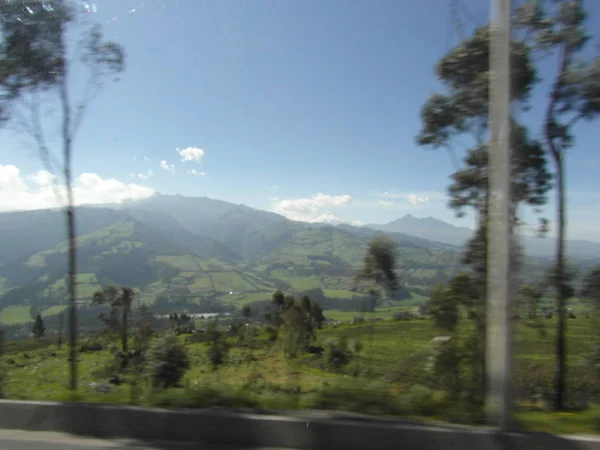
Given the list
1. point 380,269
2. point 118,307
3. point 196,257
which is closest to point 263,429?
point 380,269

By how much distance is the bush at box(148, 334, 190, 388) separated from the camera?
6.60 meters

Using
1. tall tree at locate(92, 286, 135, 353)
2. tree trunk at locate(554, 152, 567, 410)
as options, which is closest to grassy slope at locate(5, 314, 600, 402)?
tree trunk at locate(554, 152, 567, 410)

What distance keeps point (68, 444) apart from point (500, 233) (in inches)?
187

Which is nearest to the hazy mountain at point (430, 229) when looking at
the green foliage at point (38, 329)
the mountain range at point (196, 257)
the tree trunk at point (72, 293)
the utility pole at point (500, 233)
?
the mountain range at point (196, 257)

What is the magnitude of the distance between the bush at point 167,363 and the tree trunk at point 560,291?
5.37m

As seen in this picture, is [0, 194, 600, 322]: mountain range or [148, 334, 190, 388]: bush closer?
[148, 334, 190, 388]: bush

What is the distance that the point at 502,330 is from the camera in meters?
4.45

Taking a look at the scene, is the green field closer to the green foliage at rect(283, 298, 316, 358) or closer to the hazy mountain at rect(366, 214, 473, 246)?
the green foliage at rect(283, 298, 316, 358)

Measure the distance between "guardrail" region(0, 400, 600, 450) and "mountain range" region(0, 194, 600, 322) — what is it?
294cm

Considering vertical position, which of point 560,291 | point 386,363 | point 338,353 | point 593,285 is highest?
point 593,285

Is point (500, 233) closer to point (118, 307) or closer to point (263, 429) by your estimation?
point (263, 429)

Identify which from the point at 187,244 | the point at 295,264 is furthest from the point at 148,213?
the point at 295,264

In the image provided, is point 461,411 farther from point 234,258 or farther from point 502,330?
point 234,258

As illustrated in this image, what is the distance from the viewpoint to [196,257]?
48.2ft
